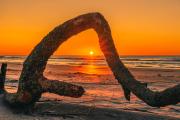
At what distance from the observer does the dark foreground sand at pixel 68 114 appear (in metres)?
9.05

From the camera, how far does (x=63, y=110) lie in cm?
1015

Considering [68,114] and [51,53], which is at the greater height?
[51,53]

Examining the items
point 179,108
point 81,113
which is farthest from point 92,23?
point 179,108

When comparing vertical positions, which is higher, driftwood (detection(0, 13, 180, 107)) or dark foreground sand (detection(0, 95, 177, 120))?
driftwood (detection(0, 13, 180, 107))

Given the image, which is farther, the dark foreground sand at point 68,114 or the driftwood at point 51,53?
the dark foreground sand at point 68,114

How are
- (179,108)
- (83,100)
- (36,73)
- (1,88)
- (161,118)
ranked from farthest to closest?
(83,100)
(179,108)
(1,88)
(161,118)
(36,73)

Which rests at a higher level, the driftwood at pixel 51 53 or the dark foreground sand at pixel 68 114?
the driftwood at pixel 51 53

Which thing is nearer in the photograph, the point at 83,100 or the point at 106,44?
the point at 106,44

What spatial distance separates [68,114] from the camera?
9.61 metres

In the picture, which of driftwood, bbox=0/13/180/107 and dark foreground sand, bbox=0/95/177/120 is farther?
dark foreground sand, bbox=0/95/177/120

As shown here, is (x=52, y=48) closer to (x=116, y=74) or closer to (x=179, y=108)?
(x=116, y=74)

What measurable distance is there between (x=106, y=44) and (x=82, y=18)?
3.21ft

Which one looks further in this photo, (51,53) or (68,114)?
(68,114)

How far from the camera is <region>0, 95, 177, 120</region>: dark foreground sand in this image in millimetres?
9055
